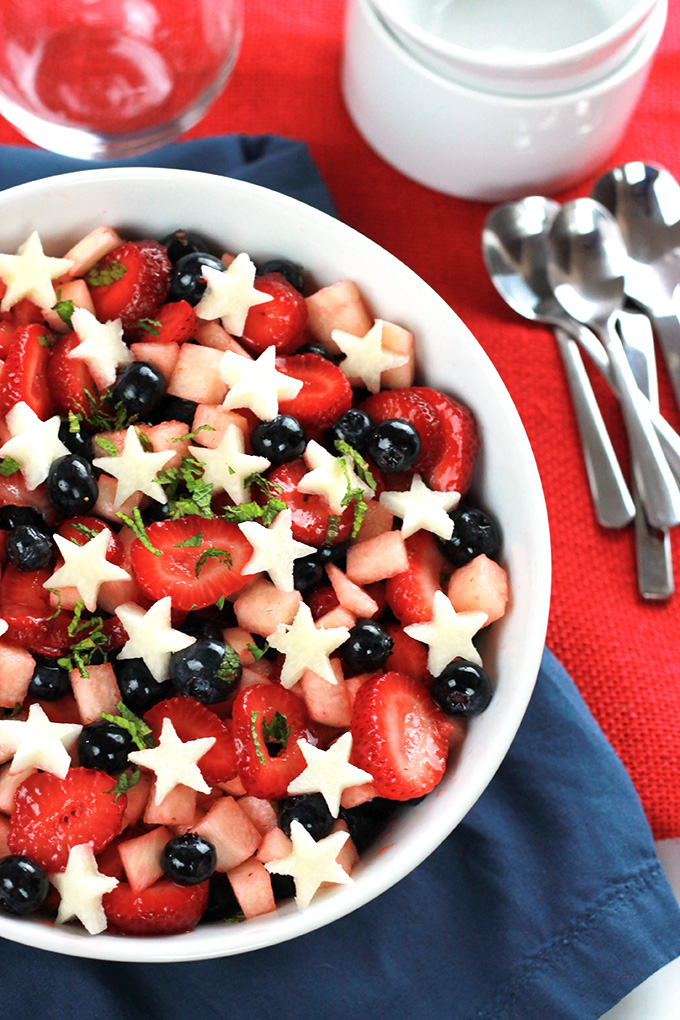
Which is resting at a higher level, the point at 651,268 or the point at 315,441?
the point at 651,268

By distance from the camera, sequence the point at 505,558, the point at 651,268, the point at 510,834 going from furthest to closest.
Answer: the point at 651,268
the point at 510,834
the point at 505,558

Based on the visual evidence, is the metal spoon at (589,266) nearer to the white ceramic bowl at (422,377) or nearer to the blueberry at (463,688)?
the white ceramic bowl at (422,377)

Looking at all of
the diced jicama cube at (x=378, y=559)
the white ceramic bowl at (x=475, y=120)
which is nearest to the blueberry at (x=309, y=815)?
the diced jicama cube at (x=378, y=559)

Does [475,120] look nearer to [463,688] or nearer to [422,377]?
[422,377]

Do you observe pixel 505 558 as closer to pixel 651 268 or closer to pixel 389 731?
pixel 389 731

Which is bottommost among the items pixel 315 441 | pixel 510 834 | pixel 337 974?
pixel 337 974

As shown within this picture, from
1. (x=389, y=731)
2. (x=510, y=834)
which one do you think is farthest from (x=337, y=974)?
(x=389, y=731)

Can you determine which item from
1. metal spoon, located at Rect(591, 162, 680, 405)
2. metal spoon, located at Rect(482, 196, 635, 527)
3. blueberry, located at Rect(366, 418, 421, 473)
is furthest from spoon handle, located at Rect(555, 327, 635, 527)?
blueberry, located at Rect(366, 418, 421, 473)

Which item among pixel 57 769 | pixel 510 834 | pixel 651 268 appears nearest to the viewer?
pixel 57 769
